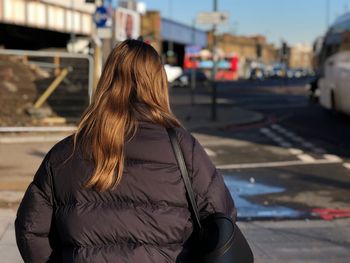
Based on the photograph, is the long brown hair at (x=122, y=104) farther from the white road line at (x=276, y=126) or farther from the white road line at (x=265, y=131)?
the white road line at (x=276, y=126)

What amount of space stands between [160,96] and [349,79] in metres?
14.7

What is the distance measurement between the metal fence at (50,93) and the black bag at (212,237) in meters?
12.5

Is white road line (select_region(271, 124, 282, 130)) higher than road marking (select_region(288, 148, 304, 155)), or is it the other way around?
Answer: road marking (select_region(288, 148, 304, 155))

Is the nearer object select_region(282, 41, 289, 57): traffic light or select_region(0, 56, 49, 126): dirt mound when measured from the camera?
select_region(0, 56, 49, 126): dirt mound

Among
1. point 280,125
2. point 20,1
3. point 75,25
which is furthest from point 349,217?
point 75,25

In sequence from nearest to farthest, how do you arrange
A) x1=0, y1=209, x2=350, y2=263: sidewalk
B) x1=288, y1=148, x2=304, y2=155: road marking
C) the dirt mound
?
x1=0, y1=209, x2=350, y2=263: sidewalk
x1=288, y1=148, x2=304, y2=155: road marking
the dirt mound

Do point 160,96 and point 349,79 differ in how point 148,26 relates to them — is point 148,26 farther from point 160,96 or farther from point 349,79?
point 160,96

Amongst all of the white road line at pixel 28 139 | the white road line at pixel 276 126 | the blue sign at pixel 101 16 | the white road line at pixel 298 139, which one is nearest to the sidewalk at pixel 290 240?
the white road line at pixel 28 139

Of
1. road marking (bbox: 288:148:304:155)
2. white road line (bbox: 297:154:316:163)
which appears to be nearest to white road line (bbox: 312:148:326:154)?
Answer: road marking (bbox: 288:148:304:155)

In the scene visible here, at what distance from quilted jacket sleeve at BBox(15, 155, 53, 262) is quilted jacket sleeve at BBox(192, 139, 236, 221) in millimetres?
575

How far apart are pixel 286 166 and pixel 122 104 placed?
848cm

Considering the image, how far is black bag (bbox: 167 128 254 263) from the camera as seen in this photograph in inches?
84.4

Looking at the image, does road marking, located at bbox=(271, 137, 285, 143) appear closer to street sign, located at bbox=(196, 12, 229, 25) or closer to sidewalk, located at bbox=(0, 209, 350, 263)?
street sign, located at bbox=(196, 12, 229, 25)

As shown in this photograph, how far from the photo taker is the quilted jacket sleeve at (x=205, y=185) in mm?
2283
